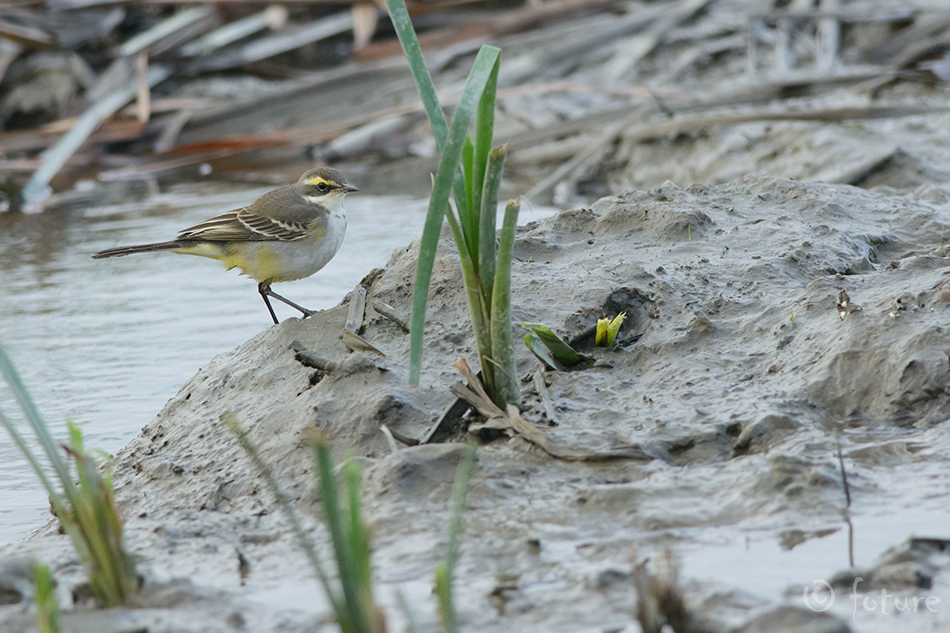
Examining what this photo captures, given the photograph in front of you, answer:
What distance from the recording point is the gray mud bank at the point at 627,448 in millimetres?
2590

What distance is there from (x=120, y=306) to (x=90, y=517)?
480cm

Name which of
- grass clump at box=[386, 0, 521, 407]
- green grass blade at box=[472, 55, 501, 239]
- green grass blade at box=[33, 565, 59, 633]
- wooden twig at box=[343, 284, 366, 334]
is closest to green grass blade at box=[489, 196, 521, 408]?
grass clump at box=[386, 0, 521, 407]

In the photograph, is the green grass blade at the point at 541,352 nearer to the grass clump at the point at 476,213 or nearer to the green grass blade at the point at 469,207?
the grass clump at the point at 476,213

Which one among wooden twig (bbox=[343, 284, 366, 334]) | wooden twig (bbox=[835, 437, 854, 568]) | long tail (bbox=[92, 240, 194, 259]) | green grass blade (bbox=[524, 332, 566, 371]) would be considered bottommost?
wooden twig (bbox=[835, 437, 854, 568])

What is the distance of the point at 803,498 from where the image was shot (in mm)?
2953

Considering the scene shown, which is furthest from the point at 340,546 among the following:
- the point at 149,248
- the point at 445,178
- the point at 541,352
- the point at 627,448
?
the point at 149,248

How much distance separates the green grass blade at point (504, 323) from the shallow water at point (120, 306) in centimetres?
177

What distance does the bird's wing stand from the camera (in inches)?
213

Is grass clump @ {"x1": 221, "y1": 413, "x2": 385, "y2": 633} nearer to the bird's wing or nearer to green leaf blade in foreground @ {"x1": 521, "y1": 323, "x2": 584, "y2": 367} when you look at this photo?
green leaf blade in foreground @ {"x1": 521, "y1": 323, "x2": 584, "y2": 367}

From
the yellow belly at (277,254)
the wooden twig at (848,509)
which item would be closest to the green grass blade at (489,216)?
the wooden twig at (848,509)

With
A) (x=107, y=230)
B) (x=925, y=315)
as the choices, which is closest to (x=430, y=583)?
(x=925, y=315)

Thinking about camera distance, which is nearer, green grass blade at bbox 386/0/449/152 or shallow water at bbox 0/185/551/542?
green grass blade at bbox 386/0/449/152

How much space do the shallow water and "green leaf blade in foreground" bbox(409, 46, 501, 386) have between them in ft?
5.48

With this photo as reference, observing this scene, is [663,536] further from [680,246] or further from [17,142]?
[17,142]
